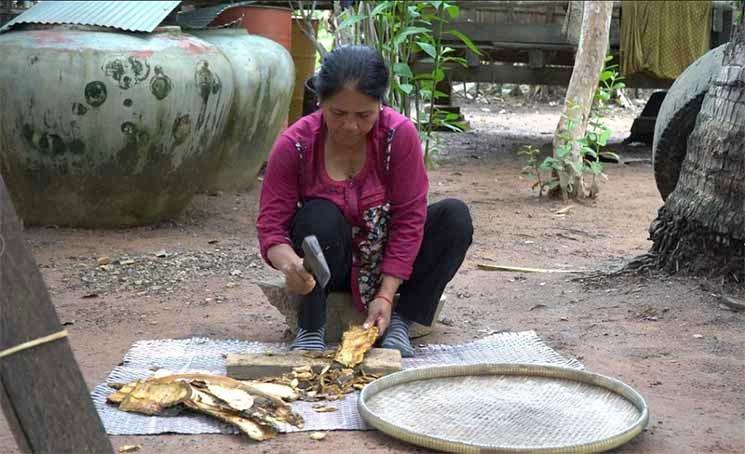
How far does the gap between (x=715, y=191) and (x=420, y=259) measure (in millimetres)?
1209

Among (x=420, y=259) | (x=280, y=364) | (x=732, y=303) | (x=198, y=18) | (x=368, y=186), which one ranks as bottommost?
(x=732, y=303)

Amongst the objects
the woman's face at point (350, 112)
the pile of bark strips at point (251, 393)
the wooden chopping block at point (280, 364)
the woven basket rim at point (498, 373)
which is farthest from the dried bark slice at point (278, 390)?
the woman's face at point (350, 112)

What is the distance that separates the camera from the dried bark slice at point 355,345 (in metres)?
2.87

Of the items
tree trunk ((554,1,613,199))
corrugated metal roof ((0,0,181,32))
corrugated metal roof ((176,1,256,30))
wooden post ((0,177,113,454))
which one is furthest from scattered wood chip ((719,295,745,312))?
corrugated metal roof ((176,1,256,30))

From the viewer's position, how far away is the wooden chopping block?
112 inches

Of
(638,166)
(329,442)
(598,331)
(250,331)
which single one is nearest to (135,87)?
(250,331)

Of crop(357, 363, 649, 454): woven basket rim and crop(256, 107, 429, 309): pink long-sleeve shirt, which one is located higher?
crop(256, 107, 429, 309): pink long-sleeve shirt

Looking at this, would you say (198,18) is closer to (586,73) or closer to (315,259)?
(586,73)

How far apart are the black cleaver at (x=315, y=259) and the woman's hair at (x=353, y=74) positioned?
0.44 meters

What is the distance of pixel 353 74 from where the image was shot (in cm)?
278

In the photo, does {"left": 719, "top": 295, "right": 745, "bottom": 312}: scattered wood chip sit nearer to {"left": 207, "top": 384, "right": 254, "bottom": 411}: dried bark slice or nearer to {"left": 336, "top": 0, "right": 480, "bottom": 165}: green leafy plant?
{"left": 207, "top": 384, "right": 254, "bottom": 411}: dried bark slice

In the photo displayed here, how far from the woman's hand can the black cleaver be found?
0.08 metres

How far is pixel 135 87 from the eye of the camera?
4969mm

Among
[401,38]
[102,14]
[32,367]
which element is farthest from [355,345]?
[102,14]
